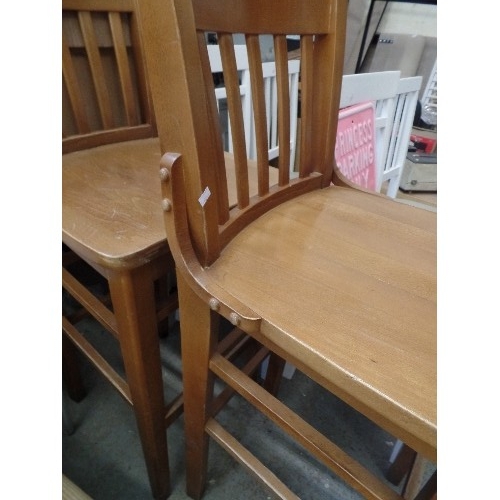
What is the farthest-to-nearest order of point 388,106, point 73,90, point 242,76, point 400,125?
point 400,125, point 388,106, point 242,76, point 73,90

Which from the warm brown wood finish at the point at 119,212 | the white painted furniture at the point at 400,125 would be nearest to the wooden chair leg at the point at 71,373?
the warm brown wood finish at the point at 119,212

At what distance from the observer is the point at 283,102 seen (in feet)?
1.86

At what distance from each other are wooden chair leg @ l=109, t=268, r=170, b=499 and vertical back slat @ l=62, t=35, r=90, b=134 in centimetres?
49

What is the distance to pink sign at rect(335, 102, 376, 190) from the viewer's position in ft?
3.70

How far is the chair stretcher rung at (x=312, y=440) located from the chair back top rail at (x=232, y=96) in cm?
20

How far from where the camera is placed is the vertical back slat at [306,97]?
587 millimetres

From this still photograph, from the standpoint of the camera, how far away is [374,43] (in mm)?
2232

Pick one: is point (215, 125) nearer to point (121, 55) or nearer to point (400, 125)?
point (121, 55)

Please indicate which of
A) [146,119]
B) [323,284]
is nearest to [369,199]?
[323,284]

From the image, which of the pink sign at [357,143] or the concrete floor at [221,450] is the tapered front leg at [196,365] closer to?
the concrete floor at [221,450]

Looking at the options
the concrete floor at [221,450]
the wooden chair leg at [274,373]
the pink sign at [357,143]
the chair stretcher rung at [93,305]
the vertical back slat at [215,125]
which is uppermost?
the vertical back slat at [215,125]

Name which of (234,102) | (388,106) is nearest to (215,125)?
(234,102)

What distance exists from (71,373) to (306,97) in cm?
89
